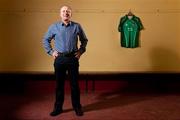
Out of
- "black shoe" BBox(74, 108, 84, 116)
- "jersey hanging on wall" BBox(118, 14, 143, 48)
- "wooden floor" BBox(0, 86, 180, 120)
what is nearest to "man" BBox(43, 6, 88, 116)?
"black shoe" BBox(74, 108, 84, 116)

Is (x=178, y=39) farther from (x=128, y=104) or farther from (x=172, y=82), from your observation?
(x=128, y=104)

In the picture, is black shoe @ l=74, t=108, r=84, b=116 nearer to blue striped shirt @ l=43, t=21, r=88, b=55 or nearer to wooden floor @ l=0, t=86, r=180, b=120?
wooden floor @ l=0, t=86, r=180, b=120

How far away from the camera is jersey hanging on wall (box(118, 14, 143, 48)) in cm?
625

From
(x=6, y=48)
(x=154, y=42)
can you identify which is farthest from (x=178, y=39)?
(x=6, y=48)

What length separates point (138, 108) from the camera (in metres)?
5.23

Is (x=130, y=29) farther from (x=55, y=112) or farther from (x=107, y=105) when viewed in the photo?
(x=55, y=112)

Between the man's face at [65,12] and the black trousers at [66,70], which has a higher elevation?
the man's face at [65,12]

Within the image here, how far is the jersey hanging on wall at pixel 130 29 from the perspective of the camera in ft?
20.5

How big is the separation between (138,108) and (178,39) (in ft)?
5.95

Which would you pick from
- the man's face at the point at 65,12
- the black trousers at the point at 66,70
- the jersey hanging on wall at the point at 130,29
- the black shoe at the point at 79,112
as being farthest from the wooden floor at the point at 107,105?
the man's face at the point at 65,12

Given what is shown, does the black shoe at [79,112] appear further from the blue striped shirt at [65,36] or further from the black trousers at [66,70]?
the blue striped shirt at [65,36]

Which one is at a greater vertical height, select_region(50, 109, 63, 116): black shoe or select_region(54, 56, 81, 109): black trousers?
select_region(54, 56, 81, 109): black trousers

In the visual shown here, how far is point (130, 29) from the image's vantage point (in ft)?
20.6

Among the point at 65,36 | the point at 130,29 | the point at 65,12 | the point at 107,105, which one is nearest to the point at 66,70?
the point at 65,36
